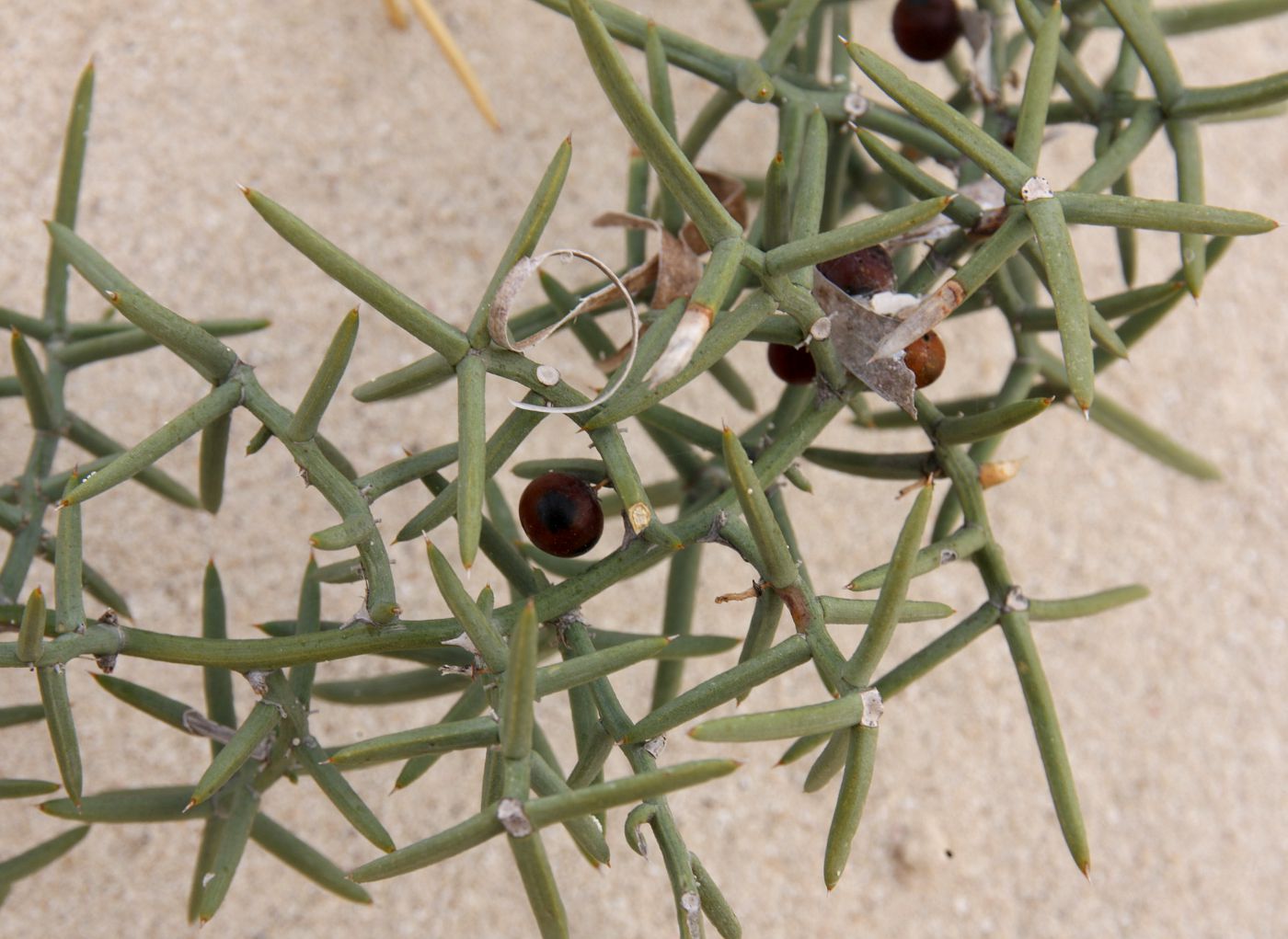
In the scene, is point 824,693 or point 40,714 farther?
point 824,693

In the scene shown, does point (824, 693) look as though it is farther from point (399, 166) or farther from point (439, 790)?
point (399, 166)

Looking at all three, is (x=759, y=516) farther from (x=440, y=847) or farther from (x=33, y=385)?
(x=33, y=385)

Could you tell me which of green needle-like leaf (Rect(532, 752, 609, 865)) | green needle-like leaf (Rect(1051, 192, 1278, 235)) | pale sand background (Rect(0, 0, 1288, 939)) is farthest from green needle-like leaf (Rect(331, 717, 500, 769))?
pale sand background (Rect(0, 0, 1288, 939))

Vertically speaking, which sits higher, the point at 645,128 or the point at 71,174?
the point at 71,174

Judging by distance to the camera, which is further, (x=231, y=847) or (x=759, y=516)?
(x=231, y=847)

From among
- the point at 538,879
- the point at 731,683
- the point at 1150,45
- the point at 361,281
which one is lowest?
the point at 538,879

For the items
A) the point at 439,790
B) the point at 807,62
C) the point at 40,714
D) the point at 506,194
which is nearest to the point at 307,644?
the point at 40,714

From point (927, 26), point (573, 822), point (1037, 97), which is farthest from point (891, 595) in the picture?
point (927, 26)

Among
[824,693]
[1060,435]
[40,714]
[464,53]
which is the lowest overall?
[40,714]
